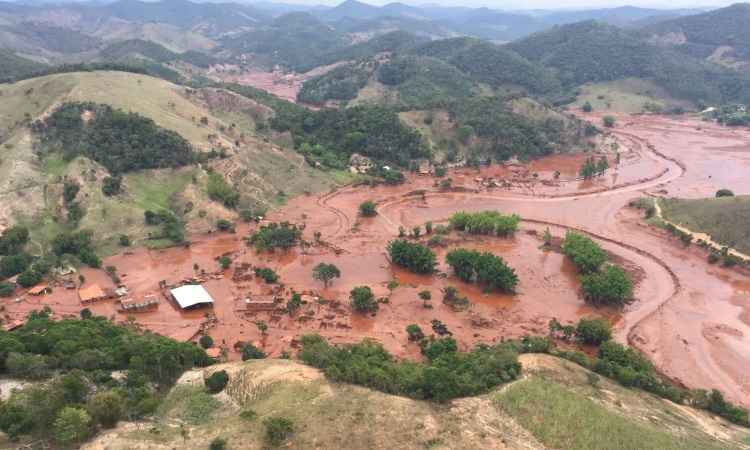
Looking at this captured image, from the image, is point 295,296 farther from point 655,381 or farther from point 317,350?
point 655,381

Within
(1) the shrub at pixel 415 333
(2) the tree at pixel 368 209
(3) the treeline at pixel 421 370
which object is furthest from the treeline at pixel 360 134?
(3) the treeline at pixel 421 370

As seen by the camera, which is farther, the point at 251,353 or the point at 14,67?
the point at 14,67

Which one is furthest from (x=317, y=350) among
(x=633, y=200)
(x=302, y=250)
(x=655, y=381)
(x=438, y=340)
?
(x=633, y=200)

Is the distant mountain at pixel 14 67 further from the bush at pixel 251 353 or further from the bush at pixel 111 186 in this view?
the bush at pixel 251 353

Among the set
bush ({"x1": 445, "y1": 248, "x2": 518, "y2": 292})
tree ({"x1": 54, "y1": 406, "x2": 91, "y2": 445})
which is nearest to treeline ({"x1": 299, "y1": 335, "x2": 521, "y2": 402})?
tree ({"x1": 54, "y1": 406, "x2": 91, "y2": 445})

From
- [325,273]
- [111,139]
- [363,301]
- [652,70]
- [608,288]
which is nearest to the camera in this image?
[363,301]

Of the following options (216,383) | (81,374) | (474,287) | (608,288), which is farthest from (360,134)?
(81,374)

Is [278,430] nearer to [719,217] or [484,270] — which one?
[484,270]
